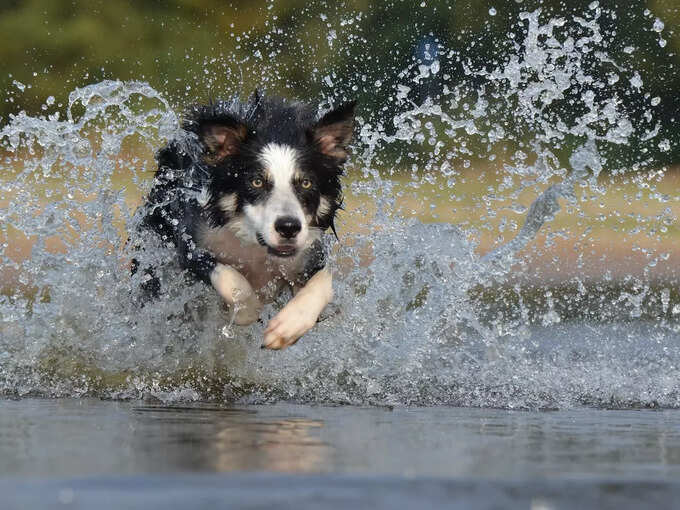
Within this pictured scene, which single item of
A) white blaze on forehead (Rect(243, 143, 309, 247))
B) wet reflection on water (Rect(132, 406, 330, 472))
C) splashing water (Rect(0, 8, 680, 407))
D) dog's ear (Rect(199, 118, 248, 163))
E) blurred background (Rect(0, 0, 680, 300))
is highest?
blurred background (Rect(0, 0, 680, 300))

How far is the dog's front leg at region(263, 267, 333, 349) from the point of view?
493 centimetres

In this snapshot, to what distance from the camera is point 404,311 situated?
20.9ft

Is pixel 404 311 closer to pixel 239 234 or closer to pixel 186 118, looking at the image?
pixel 239 234

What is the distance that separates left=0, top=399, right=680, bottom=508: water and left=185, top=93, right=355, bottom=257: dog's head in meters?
1.18

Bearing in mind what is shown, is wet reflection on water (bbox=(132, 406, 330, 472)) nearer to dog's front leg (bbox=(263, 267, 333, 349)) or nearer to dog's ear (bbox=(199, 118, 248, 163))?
dog's front leg (bbox=(263, 267, 333, 349))

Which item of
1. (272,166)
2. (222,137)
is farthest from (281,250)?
(222,137)

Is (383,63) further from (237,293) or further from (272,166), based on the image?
(237,293)

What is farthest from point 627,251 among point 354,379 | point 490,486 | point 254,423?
point 490,486

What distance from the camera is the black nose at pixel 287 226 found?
16.8 feet

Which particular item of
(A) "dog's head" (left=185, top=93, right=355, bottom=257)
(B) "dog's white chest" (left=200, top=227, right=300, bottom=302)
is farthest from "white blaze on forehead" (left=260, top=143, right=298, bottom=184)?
(B) "dog's white chest" (left=200, top=227, right=300, bottom=302)

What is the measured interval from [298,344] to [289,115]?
1.17 meters

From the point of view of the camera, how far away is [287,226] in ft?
16.8

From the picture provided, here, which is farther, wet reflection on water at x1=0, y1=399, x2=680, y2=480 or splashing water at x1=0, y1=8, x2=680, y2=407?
splashing water at x1=0, y1=8, x2=680, y2=407

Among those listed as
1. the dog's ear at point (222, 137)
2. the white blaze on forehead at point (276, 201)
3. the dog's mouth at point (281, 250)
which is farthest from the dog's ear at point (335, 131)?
the dog's mouth at point (281, 250)
